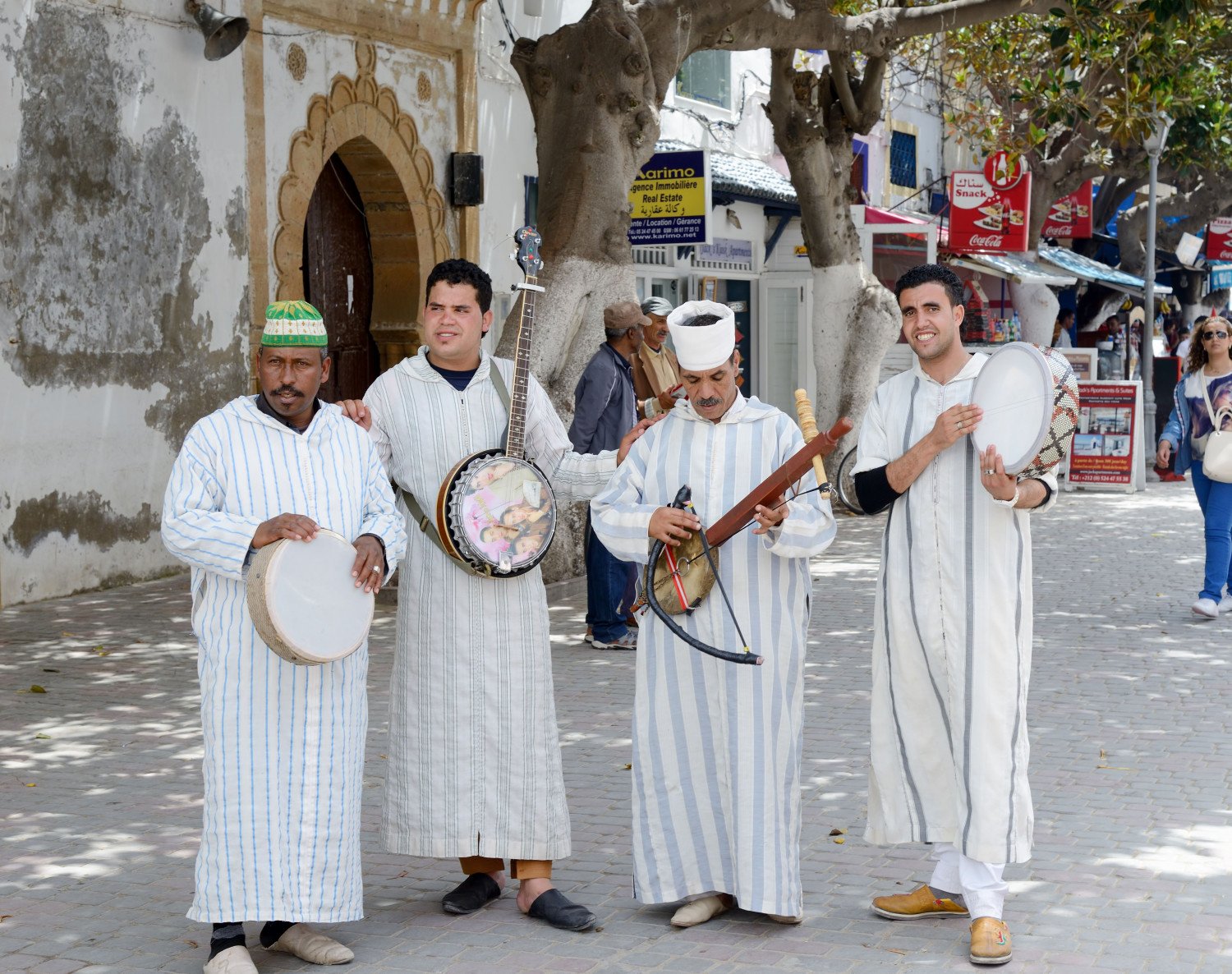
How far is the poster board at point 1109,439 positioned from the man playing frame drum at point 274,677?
46.9 ft

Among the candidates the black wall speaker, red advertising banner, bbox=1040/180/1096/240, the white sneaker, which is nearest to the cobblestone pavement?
the white sneaker

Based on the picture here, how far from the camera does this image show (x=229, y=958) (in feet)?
14.9

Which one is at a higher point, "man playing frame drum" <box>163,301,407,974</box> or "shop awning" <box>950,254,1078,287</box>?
"shop awning" <box>950,254,1078,287</box>

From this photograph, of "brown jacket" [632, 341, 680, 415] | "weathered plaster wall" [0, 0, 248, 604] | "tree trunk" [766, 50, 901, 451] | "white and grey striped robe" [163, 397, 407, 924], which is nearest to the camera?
"white and grey striped robe" [163, 397, 407, 924]

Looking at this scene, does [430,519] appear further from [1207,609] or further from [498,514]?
[1207,609]

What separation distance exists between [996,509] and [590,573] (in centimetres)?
488

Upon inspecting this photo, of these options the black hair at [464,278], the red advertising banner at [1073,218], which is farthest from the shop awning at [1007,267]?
the black hair at [464,278]

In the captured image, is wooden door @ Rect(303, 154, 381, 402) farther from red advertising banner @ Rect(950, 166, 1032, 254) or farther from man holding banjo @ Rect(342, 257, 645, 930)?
red advertising banner @ Rect(950, 166, 1032, 254)

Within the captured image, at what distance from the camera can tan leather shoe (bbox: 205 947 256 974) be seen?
4535 mm

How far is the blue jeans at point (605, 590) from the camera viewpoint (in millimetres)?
9570

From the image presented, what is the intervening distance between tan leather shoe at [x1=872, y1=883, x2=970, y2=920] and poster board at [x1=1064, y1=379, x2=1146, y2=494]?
1347cm

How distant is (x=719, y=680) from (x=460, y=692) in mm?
763

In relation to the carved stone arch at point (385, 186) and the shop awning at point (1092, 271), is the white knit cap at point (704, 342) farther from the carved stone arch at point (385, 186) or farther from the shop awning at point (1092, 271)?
the shop awning at point (1092, 271)

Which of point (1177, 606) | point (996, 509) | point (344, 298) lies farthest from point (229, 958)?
point (344, 298)
